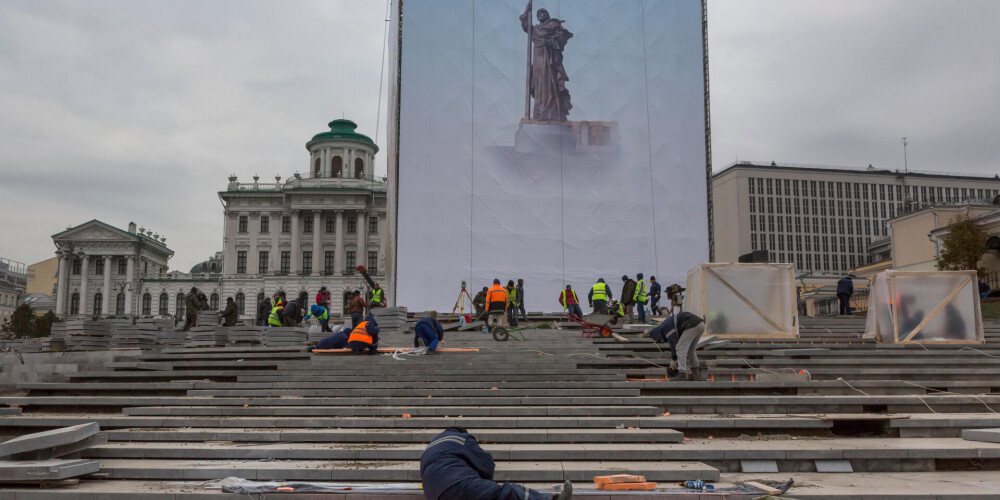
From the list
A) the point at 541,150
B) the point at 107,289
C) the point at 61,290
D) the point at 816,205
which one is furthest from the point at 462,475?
the point at 816,205

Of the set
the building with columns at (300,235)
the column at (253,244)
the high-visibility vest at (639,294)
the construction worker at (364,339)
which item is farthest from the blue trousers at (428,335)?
the column at (253,244)

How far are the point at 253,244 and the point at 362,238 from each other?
9348mm

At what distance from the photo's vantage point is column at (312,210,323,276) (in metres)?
64.4

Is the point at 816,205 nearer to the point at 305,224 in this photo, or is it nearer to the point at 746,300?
the point at 305,224

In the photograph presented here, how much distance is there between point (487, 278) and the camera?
88.4ft

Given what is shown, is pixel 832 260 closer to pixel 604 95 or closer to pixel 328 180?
pixel 328 180

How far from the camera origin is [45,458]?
23.0ft

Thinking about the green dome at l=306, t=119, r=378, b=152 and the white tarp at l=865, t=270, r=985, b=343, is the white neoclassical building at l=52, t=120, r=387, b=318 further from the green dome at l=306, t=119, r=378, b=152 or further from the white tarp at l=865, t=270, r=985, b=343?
the white tarp at l=865, t=270, r=985, b=343

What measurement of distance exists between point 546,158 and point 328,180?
136ft

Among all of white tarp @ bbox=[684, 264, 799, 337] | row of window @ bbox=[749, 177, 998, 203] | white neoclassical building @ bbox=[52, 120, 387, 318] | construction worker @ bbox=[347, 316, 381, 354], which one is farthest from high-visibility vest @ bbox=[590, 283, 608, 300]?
row of window @ bbox=[749, 177, 998, 203]

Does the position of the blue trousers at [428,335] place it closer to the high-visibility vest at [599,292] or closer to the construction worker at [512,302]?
the construction worker at [512,302]

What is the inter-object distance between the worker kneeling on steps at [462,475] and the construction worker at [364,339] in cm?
775

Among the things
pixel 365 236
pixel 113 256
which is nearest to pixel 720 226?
pixel 365 236

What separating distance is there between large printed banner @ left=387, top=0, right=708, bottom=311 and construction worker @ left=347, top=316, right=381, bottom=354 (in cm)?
1352
